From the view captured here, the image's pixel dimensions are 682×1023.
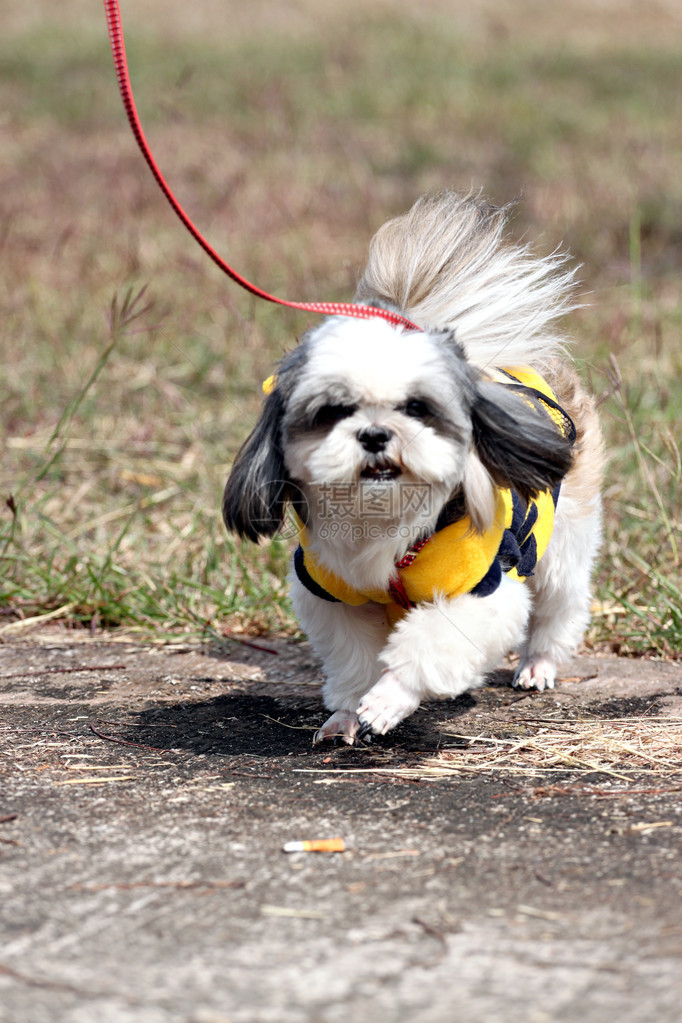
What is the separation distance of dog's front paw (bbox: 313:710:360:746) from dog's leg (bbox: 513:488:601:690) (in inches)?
28.1

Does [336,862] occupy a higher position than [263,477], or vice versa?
[263,477]

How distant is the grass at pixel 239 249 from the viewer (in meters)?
3.94

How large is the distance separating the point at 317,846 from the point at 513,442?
103cm

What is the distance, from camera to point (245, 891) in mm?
1843

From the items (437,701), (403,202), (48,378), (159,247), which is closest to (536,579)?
(437,701)

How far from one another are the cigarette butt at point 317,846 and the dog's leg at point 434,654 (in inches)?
18.9

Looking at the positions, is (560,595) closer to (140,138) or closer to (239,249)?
(140,138)

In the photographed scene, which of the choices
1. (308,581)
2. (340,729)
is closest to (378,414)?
(308,581)

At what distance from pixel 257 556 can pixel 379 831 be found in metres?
2.07

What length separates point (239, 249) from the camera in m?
7.50

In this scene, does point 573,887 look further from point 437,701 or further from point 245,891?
point 437,701

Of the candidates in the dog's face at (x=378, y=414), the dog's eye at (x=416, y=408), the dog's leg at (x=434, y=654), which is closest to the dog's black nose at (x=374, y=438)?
the dog's face at (x=378, y=414)

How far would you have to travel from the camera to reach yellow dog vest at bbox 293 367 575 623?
2.58 m

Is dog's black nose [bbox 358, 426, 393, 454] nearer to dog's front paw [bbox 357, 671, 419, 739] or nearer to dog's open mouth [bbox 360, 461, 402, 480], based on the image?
dog's open mouth [bbox 360, 461, 402, 480]
